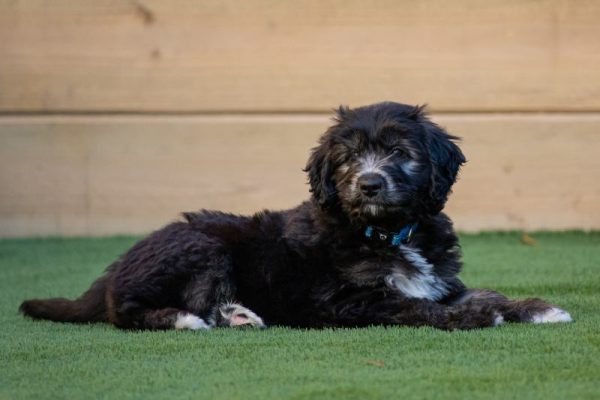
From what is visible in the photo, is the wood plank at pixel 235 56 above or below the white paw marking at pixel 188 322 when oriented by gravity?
above

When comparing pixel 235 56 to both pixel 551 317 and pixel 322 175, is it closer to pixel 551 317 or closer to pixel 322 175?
pixel 322 175

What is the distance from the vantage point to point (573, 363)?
4.20 meters

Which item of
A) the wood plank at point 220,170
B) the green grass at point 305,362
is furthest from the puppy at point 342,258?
the wood plank at point 220,170

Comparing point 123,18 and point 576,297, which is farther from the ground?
point 123,18

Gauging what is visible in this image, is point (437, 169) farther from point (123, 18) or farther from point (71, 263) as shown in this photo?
point (123, 18)

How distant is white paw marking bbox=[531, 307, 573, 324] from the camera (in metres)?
5.09

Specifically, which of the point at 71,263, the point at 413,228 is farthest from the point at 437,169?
the point at 71,263

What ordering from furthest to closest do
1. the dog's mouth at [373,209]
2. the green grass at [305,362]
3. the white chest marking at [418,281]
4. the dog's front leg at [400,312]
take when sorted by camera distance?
the white chest marking at [418,281]
the dog's mouth at [373,209]
the dog's front leg at [400,312]
the green grass at [305,362]

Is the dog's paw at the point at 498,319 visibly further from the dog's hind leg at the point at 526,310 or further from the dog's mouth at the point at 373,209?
the dog's mouth at the point at 373,209

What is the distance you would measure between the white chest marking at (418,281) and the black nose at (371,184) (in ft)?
1.25

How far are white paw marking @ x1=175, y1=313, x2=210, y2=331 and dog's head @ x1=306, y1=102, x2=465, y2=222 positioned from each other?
0.77 metres

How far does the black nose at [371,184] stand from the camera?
5.10 meters

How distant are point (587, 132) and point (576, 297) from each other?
3309mm

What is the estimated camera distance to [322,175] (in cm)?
543
